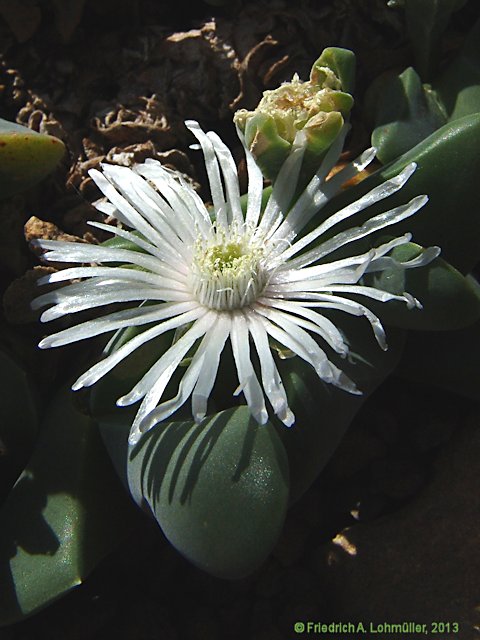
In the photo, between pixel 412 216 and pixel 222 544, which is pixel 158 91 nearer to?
pixel 412 216

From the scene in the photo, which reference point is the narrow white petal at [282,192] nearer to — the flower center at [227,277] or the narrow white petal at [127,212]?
the flower center at [227,277]

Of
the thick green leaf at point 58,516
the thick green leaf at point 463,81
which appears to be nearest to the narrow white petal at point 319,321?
the thick green leaf at point 58,516

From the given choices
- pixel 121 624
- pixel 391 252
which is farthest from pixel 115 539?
pixel 391 252

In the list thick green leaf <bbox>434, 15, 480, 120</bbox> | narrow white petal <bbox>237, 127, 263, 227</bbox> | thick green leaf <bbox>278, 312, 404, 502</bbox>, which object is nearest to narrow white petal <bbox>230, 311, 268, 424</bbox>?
thick green leaf <bbox>278, 312, 404, 502</bbox>

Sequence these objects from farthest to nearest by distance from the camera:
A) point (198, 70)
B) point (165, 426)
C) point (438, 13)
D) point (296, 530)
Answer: point (198, 70) → point (438, 13) → point (296, 530) → point (165, 426)

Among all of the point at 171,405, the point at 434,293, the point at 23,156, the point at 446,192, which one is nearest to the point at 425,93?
the point at 446,192

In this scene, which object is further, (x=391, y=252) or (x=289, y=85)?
(x=289, y=85)
